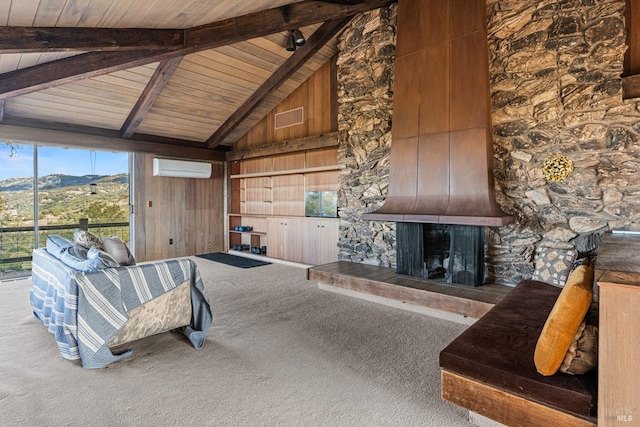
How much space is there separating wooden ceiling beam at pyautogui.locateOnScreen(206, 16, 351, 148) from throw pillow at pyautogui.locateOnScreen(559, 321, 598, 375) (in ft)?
16.7

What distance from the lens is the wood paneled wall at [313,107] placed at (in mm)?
5922

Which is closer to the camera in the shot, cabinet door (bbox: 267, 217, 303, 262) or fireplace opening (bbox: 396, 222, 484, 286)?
fireplace opening (bbox: 396, 222, 484, 286)

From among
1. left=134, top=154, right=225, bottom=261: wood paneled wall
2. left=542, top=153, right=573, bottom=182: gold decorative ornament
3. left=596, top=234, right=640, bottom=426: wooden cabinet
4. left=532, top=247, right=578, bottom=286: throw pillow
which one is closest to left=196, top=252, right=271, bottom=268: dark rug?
left=134, top=154, right=225, bottom=261: wood paneled wall

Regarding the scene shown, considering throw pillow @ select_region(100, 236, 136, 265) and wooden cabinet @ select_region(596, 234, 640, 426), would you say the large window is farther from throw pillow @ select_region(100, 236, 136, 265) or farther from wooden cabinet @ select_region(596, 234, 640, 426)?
wooden cabinet @ select_region(596, 234, 640, 426)

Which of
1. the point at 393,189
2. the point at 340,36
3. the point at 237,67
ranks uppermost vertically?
the point at 340,36

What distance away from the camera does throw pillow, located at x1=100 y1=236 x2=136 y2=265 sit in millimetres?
3178

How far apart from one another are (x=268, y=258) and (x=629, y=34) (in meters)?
6.09

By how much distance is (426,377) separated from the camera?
7.49 feet

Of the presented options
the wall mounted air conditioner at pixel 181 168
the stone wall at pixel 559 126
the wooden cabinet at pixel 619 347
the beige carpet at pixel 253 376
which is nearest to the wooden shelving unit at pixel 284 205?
the wall mounted air conditioner at pixel 181 168

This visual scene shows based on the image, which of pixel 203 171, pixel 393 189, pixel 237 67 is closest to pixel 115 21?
pixel 237 67

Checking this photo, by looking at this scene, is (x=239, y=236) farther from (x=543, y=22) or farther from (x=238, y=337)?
(x=543, y=22)

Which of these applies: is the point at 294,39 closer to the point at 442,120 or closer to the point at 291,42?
the point at 291,42

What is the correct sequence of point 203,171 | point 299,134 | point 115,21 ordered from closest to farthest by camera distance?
1. point 115,21
2. point 299,134
3. point 203,171

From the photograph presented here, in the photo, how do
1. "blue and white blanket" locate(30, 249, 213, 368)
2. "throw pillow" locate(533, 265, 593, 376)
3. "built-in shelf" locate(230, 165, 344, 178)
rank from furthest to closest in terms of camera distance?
"built-in shelf" locate(230, 165, 344, 178), "blue and white blanket" locate(30, 249, 213, 368), "throw pillow" locate(533, 265, 593, 376)
